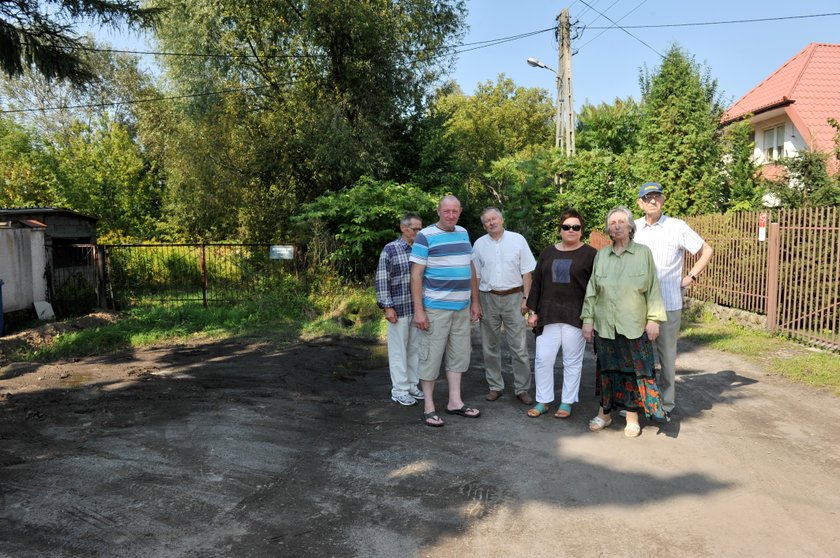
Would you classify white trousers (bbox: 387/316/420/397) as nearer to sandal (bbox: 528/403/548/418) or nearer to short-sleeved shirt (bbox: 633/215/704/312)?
sandal (bbox: 528/403/548/418)

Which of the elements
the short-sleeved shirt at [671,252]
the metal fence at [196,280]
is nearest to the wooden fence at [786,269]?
the short-sleeved shirt at [671,252]

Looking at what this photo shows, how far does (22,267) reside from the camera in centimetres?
1174

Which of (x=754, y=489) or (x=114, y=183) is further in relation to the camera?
(x=114, y=183)

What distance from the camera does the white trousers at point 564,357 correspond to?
526 centimetres

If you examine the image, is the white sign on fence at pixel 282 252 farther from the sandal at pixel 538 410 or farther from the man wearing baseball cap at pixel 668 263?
the man wearing baseball cap at pixel 668 263

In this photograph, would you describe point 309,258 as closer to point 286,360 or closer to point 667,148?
point 286,360

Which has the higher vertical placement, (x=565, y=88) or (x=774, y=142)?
(x=565, y=88)

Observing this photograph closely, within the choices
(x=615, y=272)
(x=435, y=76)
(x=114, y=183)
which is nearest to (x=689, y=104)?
(x=435, y=76)

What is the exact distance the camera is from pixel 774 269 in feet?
30.6

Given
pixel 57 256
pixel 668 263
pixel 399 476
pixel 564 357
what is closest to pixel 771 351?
pixel 668 263

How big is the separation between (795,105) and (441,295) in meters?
17.3

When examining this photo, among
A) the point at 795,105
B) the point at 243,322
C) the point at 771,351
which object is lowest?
the point at 771,351

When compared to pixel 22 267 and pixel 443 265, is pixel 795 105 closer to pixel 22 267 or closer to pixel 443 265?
pixel 443 265

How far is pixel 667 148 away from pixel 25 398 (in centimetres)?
1301
